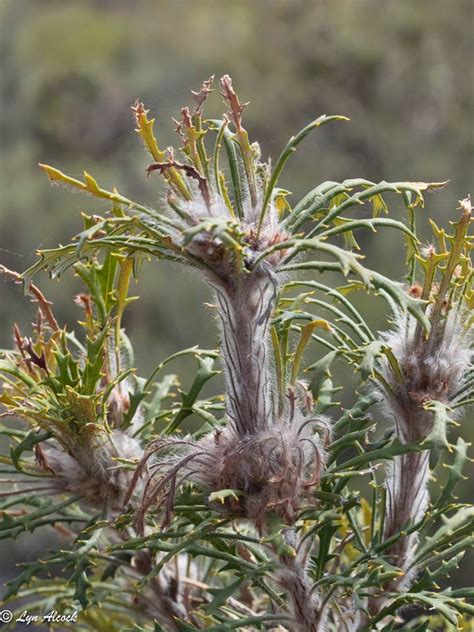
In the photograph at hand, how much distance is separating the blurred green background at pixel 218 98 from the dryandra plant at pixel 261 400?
2094mm

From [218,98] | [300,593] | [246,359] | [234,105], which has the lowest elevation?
[300,593]

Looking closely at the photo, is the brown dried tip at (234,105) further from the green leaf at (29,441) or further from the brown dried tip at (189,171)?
the green leaf at (29,441)

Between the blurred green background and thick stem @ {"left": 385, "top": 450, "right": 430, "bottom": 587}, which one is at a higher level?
the blurred green background

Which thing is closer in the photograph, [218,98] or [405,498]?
[405,498]

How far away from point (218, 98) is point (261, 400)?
2383 mm

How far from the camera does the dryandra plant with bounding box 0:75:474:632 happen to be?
1.22 ft

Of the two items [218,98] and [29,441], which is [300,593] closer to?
[29,441]

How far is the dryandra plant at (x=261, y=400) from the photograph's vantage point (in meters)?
0.37

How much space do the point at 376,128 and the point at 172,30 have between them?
2.97 ft

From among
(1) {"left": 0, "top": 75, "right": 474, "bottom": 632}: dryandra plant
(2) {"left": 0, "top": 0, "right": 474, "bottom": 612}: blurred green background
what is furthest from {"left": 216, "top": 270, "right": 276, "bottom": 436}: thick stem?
(2) {"left": 0, "top": 0, "right": 474, "bottom": 612}: blurred green background

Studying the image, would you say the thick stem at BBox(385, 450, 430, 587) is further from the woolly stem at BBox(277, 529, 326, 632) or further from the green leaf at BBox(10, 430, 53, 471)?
the green leaf at BBox(10, 430, 53, 471)

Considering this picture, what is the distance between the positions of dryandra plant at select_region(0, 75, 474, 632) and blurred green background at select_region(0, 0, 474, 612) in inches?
82.4

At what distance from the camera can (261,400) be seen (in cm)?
40

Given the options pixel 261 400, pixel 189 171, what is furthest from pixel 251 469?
pixel 189 171
